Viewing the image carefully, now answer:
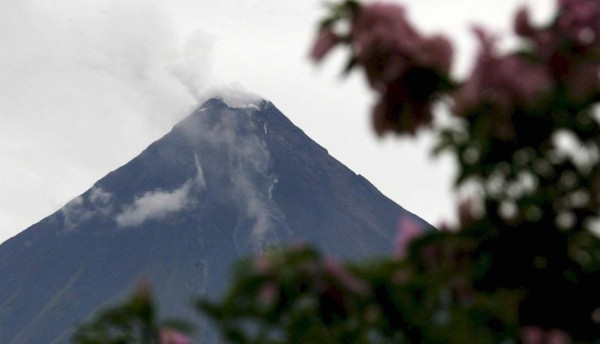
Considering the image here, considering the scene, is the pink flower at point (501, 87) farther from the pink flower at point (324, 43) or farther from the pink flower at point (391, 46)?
the pink flower at point (324, 43)

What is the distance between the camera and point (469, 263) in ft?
21.7

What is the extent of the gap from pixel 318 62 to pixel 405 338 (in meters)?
1.88

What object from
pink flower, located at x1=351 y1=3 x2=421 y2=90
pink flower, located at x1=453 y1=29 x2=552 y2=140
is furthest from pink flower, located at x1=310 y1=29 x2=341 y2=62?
pink flower, located at x1=453 y1=29 x2=552 y2=140

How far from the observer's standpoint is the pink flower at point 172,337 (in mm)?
6580

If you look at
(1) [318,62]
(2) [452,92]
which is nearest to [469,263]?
(2) [452,92]

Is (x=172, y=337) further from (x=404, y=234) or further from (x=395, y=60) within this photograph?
(x=395, y=60)

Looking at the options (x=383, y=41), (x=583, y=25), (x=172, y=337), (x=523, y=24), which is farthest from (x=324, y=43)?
(x=172, y=337)

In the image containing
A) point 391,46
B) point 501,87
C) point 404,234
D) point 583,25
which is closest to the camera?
point 501,87

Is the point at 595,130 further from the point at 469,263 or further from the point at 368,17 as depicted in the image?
the point at 368,17

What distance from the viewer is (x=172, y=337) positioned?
22.1ft

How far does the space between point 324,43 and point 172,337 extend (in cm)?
200

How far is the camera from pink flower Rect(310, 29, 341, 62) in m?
6.92

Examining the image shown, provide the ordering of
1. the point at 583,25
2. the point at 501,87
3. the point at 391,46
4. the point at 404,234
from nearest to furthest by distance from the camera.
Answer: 1. the point at 501,87
2. the point at 583,25
3. the point at 391,46
4. the point at 404,234

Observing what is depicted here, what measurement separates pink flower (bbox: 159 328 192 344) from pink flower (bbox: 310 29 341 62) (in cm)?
189
